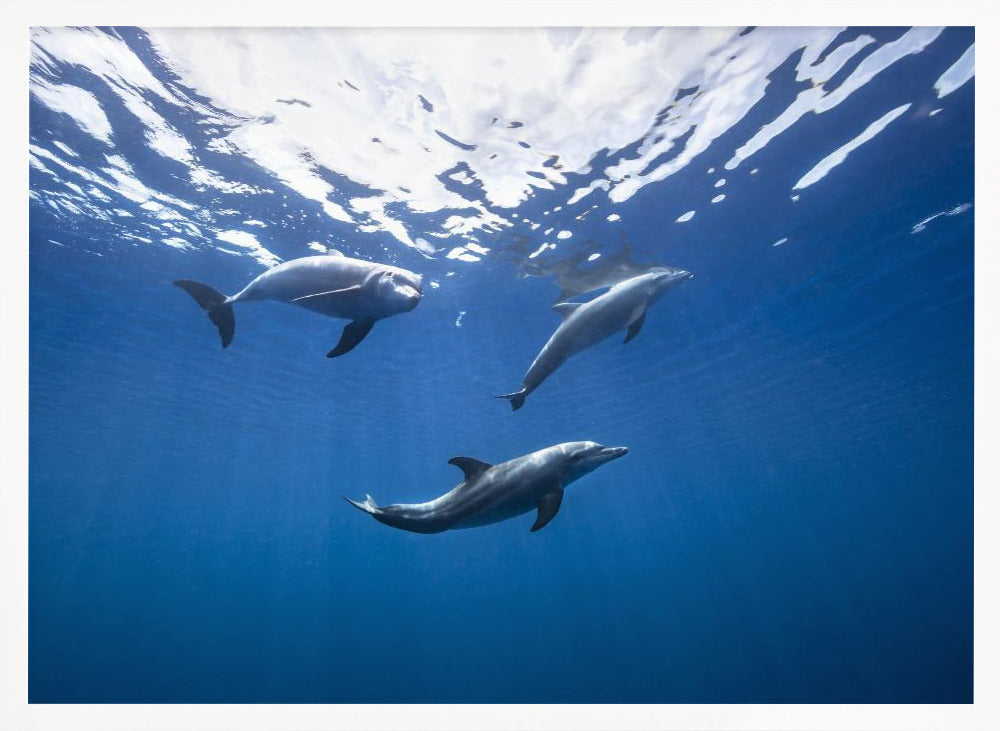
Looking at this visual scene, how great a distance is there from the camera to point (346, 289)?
401 centimetres

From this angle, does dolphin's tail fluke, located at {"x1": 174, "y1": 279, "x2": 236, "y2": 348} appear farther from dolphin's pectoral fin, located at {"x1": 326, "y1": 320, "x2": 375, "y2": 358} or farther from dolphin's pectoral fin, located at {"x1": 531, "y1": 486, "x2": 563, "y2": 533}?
dolphin's pectoral fin, located at {"x1": 531, "y1": 486, "x2": 563, "y2": 533}

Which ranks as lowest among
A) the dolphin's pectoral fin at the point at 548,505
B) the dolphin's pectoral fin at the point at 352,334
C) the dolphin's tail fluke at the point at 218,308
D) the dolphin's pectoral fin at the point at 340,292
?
the dolphin's pectoral fin at the point at 548,505

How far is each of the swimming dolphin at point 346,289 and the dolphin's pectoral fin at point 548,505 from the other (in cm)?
205

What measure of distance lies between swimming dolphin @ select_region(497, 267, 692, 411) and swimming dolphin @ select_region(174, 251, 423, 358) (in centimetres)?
173

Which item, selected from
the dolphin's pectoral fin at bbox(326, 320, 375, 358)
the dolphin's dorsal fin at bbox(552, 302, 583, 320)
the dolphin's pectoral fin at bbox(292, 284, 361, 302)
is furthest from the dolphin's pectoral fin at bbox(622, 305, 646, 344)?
the dolphin's pectoral fin at bbox(292, 284, 361, 302)

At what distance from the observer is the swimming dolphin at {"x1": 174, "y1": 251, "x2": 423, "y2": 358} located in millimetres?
4156

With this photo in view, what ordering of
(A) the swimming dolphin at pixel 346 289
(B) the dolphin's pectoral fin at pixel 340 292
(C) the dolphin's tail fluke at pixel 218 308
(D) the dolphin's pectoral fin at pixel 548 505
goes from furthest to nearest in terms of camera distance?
1. (C) the dolphin's tail fluke at pixel 218 308
2. (D) the dolphin's pectoral fin at pixel 548 505
3. (A) the swimming dolphin at pixel 346 289
4. (B) the dolphin's pectoral fin at pixel 340 292

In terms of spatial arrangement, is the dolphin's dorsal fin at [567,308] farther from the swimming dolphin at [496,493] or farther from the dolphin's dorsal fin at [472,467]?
the dolphin's dorsal fin at [472,467]

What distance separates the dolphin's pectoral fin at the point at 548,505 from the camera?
4.34 m
